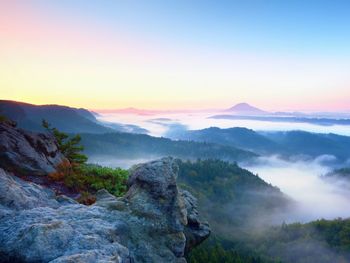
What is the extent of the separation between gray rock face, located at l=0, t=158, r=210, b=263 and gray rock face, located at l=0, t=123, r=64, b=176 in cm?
523

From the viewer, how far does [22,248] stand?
8.12m

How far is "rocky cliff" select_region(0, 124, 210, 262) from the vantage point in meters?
8.19

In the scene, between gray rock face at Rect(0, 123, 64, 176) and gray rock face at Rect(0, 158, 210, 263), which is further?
gray rock face at Rect(0, 123, 64, 176)

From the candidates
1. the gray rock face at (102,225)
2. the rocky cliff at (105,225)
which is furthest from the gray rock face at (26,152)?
the rocky cliff at (105,225)

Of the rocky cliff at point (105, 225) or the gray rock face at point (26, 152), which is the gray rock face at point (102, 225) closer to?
the rocky cliff at point (105, 225)

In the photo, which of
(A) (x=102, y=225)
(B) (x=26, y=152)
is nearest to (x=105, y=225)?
(A) (x=102, y=225)

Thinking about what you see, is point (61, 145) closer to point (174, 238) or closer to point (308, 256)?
point (174, 238)

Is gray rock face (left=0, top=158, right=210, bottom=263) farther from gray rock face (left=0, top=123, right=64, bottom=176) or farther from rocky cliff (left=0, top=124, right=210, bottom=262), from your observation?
gray rock face (left=0, top=123, right=64, bottom=176)

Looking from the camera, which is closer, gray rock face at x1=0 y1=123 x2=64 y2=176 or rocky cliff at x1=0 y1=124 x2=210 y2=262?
rocky cliff at x1=0 y1=124 x2=210 y2=262

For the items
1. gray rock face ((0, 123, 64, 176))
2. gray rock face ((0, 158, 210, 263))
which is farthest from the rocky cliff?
gray rock face ((0, 123, 64, 176))

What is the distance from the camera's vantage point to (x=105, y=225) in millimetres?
10508

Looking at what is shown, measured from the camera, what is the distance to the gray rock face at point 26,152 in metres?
20.2

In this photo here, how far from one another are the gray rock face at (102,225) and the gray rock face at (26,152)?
5.23 metres

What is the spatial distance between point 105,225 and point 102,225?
0.18 metres
